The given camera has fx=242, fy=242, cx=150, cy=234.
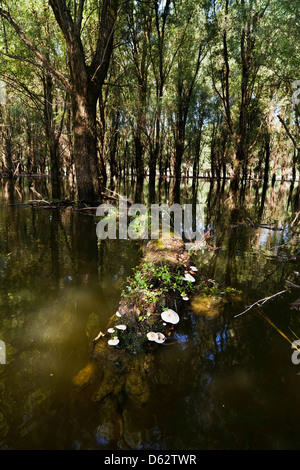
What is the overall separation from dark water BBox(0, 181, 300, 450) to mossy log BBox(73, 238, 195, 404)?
4.1 inches

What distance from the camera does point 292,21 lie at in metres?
8.85

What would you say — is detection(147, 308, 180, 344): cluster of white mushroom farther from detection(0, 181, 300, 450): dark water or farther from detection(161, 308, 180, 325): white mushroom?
detection(0, 181, 300, 450): dark water

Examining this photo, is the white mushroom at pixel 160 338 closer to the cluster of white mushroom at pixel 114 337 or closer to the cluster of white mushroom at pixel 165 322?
the cluster of white mushroom at pixel 165 322

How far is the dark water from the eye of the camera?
1677 millimetres

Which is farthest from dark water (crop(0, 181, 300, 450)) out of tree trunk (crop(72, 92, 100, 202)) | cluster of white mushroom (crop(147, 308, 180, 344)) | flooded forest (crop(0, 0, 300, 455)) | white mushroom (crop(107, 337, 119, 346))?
tree trunk (crop(72, 92, 100, 202))

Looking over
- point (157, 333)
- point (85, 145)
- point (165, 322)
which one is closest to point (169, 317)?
point (165, 322)

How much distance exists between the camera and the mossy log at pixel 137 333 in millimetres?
2037

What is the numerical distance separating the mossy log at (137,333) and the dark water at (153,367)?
4.1 inches

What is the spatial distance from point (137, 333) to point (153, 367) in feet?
1.49

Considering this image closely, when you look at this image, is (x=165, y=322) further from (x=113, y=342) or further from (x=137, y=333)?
(x=113, y=342)

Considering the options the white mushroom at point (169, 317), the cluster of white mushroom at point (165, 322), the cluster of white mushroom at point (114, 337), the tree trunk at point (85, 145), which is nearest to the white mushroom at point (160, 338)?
the cluster of white mushroom at point (165, 322)

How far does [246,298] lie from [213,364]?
1.52 m

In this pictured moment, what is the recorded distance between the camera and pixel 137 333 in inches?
104
